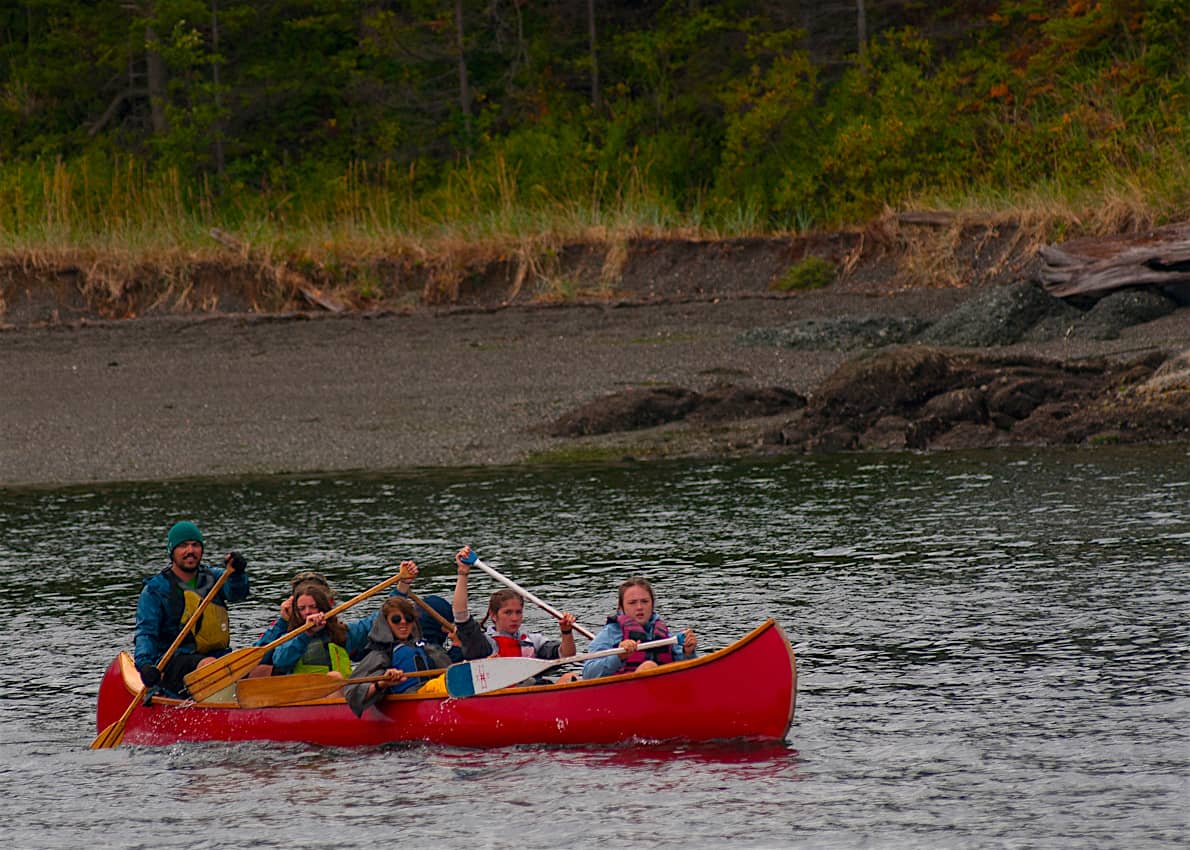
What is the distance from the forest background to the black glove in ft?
64.4

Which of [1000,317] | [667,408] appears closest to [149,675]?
Result: [667,408]

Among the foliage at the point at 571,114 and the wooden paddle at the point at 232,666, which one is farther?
the foliage at the point at 571,114

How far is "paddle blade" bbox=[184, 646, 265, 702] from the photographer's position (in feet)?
39.1

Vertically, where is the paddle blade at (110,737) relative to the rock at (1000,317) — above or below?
below

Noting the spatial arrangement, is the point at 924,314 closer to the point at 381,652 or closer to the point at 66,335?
the point at 66,335

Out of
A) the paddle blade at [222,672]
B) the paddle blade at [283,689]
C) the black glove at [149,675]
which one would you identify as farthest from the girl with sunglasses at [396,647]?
the black glove at [149,675]

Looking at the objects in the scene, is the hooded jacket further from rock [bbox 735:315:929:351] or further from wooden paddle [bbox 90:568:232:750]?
rock [bbox 735:315:929:351]

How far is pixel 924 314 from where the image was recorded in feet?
92.0

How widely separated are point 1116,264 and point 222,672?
58.7 feet

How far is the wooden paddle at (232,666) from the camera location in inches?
466

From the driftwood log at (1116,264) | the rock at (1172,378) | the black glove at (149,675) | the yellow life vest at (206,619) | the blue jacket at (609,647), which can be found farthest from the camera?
the driftwood log at (1116,264)

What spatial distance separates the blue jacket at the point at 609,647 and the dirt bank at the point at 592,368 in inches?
446

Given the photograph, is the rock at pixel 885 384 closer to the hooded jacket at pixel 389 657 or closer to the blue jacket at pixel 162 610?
the hooded jacket at pixel 389 657

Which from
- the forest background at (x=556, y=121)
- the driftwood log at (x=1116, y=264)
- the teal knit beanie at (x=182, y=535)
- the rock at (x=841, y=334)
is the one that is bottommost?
the teal knit beanie at (x=182, y=535)
